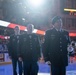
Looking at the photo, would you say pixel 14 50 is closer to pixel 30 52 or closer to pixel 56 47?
pixel 30 52

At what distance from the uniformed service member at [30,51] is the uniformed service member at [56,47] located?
1447 mm

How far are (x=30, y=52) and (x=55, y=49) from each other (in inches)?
63.5

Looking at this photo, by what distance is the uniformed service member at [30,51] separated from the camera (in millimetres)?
6941

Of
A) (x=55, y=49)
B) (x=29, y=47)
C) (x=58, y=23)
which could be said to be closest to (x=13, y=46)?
(x=29, y=47)

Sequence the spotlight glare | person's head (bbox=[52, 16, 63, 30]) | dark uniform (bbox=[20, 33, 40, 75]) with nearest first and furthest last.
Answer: person's head (bbox=[52, 16, 63, 30])
dark uniform (bbox=[20, 33, 40, 75])
the spotlight glare

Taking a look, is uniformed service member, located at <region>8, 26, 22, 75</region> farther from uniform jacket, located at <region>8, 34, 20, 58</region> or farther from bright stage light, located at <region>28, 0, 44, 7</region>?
bright stage light, located at <region>28, 0, 44, 7</region>

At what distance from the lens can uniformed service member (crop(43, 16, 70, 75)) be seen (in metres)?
5.48

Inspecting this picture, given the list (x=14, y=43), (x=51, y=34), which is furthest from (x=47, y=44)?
(x=14, y=43)

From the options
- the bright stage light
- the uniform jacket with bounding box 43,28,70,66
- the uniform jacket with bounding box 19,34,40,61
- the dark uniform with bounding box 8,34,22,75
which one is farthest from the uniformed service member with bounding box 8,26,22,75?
the bright stage light

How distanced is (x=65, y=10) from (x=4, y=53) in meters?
14.2

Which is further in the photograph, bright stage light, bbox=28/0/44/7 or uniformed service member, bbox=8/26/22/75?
bright stage light, bbox=28/0/44/7

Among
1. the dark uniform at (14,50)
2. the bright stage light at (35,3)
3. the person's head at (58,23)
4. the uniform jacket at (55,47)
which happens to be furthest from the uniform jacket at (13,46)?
the bright stage light at (35,3)

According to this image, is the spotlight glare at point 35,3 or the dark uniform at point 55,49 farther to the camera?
the spotlight glare at point 35,3

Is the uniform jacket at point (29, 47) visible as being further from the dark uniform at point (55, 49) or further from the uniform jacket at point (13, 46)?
the dark uniform at point (55, 49)
